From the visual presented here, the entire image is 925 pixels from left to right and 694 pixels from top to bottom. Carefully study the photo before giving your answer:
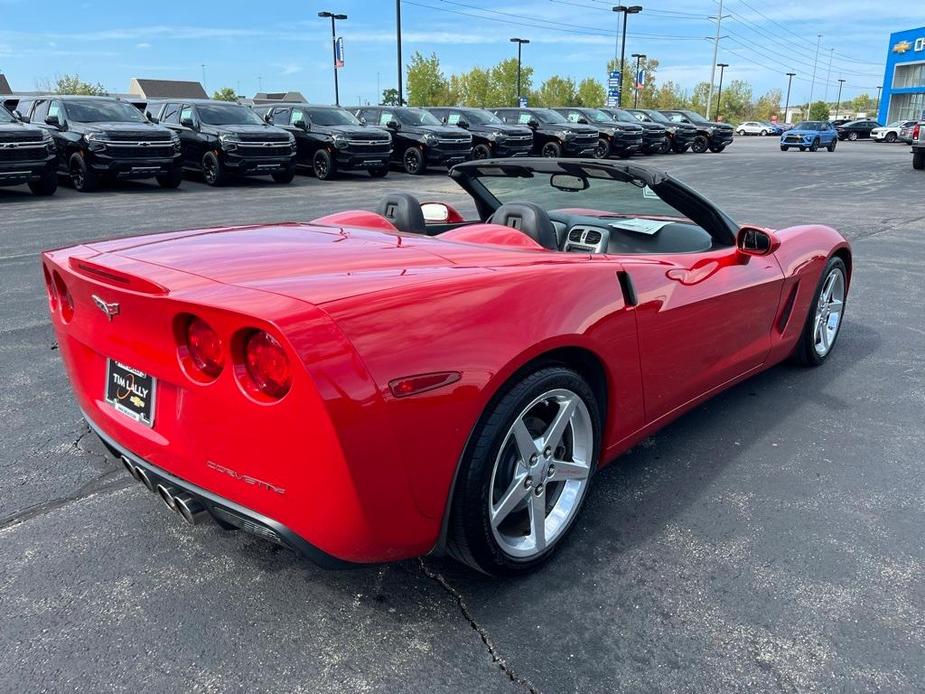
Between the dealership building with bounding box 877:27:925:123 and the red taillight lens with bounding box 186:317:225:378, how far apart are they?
77.8 m

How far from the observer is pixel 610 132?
25.8 m

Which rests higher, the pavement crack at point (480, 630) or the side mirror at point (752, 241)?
the side mirror at point (752, 241)

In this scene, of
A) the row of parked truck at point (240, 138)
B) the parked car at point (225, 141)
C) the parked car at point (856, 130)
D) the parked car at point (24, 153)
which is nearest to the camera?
the parked car at point (24, 153)

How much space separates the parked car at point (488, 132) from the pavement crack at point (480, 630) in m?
19.7

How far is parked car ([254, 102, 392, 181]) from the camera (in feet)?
58.4

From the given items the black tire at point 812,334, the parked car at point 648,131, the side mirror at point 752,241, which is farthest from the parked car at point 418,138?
the side mirror at point 752,241

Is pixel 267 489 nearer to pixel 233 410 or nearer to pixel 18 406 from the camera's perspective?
pixel 233 410

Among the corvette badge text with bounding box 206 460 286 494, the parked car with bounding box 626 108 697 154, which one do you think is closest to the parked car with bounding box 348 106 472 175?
the parked car with bounding box 626 108 697 154

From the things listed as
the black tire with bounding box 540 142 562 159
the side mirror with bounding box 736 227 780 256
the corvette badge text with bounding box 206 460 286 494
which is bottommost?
the corvette badge text with bounding box 206 460 286 494

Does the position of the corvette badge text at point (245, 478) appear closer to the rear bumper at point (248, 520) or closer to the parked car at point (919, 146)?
the rear bumper at point (248, 520)

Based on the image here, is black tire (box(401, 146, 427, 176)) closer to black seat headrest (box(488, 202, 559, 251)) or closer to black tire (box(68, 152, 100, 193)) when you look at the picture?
black tire (box(68, 152, 100, 193))

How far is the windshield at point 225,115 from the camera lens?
16562 millimetres

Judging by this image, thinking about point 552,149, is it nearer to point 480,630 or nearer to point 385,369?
point 480,630

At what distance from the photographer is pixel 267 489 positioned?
1892 mm
